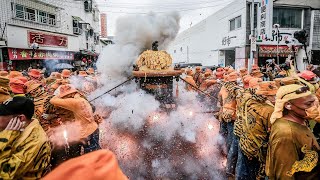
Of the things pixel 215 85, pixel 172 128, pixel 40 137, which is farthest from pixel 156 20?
pixel 40 137

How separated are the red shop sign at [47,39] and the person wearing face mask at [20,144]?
17732 millimetres

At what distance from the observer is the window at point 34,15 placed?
56.0 feet

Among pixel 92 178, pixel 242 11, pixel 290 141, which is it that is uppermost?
pixel 242 11

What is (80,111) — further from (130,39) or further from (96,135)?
(130,39)

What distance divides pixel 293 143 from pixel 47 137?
2562 millimetres

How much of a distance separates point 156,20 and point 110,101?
237 inches

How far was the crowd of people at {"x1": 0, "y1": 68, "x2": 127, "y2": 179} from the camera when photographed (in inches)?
42.8

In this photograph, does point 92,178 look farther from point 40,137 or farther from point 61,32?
point 61,32

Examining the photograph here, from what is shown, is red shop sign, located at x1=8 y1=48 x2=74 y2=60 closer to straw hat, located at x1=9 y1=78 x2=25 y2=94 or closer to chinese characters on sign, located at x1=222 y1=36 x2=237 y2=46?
straw hat, located at x1=9 y1=78 x2=25 y2=94

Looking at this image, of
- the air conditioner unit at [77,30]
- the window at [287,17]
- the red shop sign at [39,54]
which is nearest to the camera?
the red shop sign at [39,54]

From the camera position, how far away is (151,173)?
5227mm

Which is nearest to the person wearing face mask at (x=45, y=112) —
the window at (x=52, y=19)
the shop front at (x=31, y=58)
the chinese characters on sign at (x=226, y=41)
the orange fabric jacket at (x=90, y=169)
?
the orange fabric jacket at (x=90, y=169)

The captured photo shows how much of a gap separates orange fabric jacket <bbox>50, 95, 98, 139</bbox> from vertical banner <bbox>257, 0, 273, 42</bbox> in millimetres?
14938

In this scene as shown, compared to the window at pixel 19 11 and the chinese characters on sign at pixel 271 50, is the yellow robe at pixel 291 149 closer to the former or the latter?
the window at pixel 19 11
